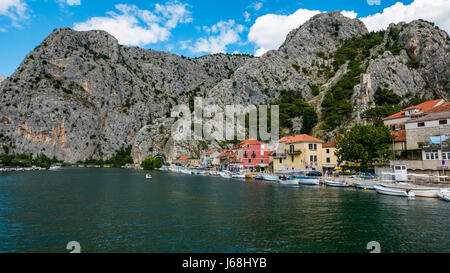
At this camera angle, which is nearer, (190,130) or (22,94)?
(190,130)

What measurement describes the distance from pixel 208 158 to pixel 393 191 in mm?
96037

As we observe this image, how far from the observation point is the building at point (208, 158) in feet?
411

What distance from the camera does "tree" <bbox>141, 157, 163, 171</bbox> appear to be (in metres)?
155

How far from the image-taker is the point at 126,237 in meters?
20.1

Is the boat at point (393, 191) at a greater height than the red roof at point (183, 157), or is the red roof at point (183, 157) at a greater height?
the red roof at point (183, 157)

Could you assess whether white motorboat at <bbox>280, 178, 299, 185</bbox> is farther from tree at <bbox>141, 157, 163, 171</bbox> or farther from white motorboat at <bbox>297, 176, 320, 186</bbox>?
tree at <bbox>141, 157, 163, 171</bbox>

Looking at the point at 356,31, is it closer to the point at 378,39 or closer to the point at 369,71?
the point at 378,39

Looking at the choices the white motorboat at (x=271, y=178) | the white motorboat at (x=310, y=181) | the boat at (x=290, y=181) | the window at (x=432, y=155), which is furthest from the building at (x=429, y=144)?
the white motorboat at (x=271, y=178)

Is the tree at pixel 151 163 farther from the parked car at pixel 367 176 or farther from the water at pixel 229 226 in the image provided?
the parked car at pixel 367 176

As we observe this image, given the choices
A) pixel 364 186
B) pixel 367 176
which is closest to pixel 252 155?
pixel 367 176

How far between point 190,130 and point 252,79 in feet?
144

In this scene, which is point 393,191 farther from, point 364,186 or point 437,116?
point 437,116

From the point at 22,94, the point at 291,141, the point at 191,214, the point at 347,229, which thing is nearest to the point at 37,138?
the point at 22,94

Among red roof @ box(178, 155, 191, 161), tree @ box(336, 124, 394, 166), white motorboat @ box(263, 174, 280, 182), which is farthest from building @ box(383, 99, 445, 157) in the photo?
red roof @ box(178, 155, 191, 161)
